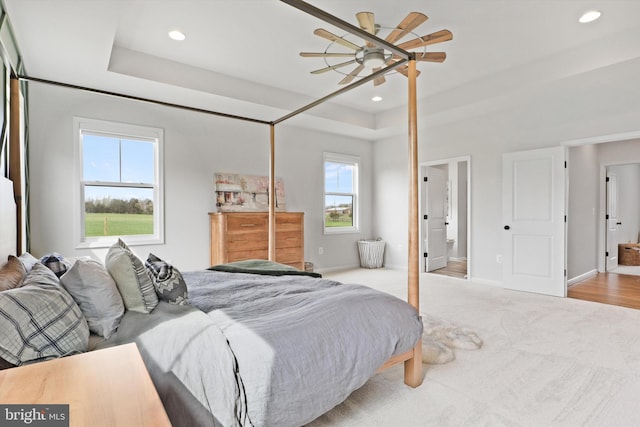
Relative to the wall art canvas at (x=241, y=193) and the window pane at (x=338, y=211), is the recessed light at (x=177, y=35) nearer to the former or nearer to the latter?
the wall art canvas at (x=241, y=193)

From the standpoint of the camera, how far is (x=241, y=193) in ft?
16.7

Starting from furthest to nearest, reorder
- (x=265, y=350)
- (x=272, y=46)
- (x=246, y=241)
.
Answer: (x=246, y=241), (x=272, y=46), (x=265, y=350)

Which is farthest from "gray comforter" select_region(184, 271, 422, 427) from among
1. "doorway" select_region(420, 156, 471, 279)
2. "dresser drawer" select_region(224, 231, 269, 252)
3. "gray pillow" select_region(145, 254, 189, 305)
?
"doorway" select_region(420, 156, 471, 279)

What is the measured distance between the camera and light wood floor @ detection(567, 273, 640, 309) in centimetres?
418

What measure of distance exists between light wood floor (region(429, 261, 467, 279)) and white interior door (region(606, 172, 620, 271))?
2465 mm

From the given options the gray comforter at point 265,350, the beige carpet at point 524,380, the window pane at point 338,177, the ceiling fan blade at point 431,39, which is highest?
the ceiling fan blade at point 431,39

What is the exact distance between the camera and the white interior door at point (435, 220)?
20.6ft

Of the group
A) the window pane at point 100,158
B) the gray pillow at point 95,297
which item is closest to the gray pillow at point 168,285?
the gray pillow at point 95,297

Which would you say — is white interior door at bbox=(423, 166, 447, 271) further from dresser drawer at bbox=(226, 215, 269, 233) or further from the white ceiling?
dresser drawer at bbox=(226, 215, 269, 233)

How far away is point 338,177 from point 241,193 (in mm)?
2147

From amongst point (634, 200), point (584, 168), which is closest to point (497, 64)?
point (584, 168)

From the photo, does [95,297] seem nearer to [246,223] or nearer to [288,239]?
[246,223]

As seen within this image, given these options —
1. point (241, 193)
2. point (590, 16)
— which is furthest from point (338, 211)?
point (590, 16)

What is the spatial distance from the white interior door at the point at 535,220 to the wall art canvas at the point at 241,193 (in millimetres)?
3522
